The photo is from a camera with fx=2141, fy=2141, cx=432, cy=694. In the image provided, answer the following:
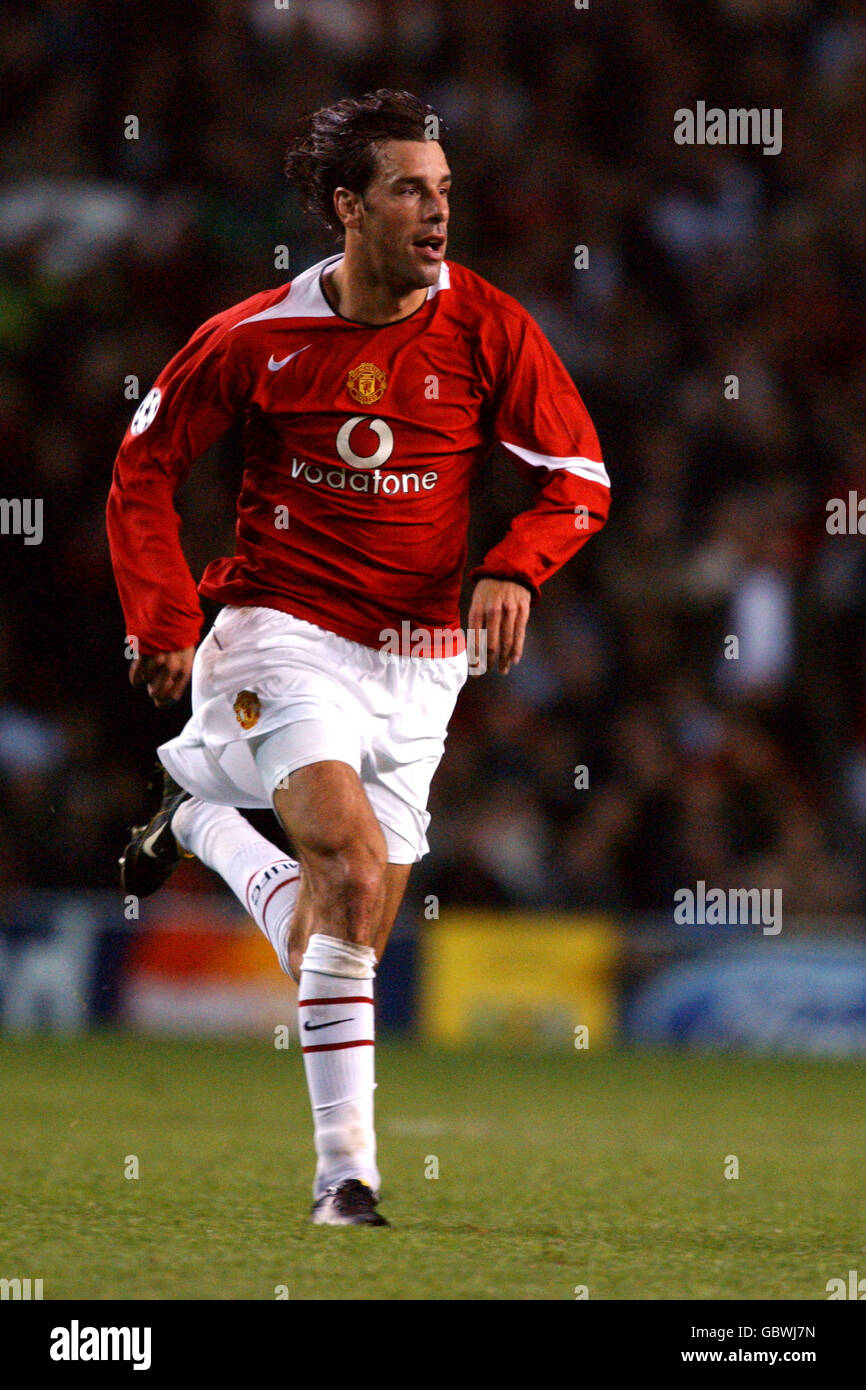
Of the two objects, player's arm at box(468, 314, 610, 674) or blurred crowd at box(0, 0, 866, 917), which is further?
blurred crowd at box(0, 0, 866, 917)

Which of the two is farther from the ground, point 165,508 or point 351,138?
point 351,138

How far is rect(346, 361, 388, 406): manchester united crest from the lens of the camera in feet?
16.0

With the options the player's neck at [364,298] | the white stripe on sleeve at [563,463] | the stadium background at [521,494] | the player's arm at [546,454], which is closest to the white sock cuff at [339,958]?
the player's arm at [546,454]

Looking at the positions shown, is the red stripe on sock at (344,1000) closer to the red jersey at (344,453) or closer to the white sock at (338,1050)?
the white sock at (338,1050)

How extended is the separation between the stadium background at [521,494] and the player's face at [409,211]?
6.48 meters

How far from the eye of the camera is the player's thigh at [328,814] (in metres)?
4.47

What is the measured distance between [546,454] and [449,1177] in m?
1.99

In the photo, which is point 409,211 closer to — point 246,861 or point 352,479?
point 352,479

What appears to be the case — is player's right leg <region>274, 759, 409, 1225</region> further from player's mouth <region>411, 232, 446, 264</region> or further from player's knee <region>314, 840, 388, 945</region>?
player's mouth <region>411, 232, 446, 264</region>

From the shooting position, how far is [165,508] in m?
4.93

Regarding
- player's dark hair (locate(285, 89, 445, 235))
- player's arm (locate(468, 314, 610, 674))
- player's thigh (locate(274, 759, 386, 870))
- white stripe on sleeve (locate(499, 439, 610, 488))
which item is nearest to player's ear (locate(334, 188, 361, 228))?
player's dark hair (locate(285, 89, 445, 235))

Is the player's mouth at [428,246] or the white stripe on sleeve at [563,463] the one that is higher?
the player's mouth at [428,246]

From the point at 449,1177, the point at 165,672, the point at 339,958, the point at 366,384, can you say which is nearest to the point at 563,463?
the point at 366,384

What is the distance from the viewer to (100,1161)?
5797 millimetres
